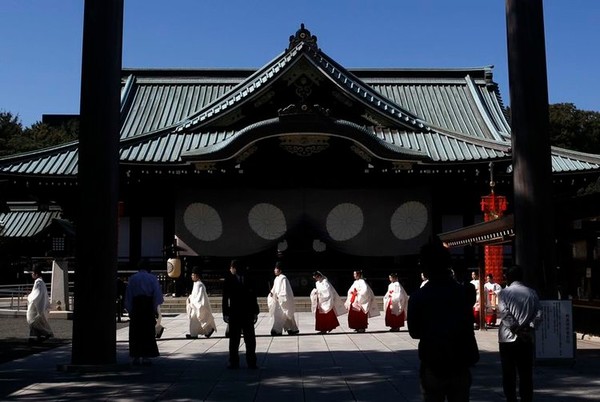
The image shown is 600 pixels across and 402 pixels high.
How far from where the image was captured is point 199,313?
1394 centimetres

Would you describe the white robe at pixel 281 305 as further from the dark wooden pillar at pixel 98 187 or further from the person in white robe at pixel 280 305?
the dark wooden pillar at pixel 98 187

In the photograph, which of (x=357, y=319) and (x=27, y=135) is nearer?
(x=357, y=319)

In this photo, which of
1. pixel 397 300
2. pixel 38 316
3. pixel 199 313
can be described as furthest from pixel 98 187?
pixel 397 300

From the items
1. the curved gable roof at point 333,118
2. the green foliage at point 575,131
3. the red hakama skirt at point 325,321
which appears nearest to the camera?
the red hakama skirt at point 325,321

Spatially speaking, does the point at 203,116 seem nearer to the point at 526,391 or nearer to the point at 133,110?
the point at 133,110

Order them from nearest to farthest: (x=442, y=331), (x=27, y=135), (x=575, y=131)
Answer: (x=442, y=331)
(x=575, y=131)
(x=27, y=135)

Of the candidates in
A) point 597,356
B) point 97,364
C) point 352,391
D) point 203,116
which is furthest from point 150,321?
point 203,116

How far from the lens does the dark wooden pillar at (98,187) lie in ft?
30.5

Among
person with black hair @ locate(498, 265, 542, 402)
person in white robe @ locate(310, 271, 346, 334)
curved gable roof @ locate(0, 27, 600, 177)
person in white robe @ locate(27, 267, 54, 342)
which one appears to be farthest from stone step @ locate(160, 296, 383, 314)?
person with black hair @ locate(498, 265, 542, 402)


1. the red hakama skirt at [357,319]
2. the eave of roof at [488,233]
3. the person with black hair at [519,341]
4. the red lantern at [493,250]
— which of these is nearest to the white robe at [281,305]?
the red hakama skirt at [357,319]

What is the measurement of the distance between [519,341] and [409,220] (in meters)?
16.6

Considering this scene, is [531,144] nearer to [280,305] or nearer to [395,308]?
[395,308]

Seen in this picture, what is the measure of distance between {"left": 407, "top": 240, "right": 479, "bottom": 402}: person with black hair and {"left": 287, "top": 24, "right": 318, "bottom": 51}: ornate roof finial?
1980 cm

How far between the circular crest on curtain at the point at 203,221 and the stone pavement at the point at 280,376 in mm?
9935
